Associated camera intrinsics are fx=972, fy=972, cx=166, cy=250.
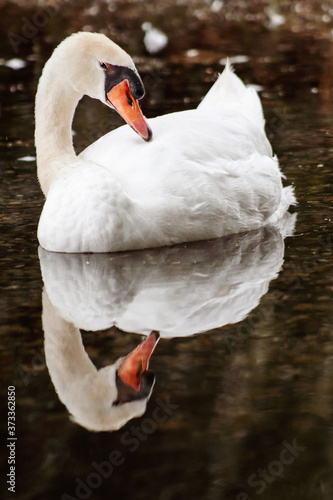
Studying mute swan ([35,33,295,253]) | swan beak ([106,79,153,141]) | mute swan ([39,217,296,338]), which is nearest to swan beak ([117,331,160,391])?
mute swan ([39,217,296,338])

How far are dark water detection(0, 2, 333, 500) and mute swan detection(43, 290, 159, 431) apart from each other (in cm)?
5

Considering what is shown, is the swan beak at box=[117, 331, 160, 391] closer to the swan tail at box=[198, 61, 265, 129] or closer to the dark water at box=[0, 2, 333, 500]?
the dark water at box=[0, 2, 333, 500]

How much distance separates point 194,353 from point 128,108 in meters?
2.26

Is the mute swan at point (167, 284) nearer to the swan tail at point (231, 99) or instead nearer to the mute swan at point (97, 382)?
the mute swan at point (97, 382)

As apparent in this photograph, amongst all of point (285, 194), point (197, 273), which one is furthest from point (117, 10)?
point (197, 273)

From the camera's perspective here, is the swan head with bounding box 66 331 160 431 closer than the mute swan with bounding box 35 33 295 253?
Yes

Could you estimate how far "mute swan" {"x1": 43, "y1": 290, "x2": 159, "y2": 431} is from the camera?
3.58m

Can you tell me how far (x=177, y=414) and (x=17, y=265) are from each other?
7.70ft

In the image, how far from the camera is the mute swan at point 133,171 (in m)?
5.43

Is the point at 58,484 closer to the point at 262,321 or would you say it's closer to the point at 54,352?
the point at 54,352

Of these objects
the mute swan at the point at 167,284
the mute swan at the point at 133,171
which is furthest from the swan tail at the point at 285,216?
the mute swan at the point at 167,284

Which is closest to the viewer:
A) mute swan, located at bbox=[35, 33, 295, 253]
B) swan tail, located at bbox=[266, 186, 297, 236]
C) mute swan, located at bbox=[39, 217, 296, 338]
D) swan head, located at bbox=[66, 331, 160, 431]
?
swan head, located at bbox=[66, 331, 160, 431]

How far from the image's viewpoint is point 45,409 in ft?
11.9

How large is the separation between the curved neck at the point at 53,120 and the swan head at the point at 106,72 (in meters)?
0.12
